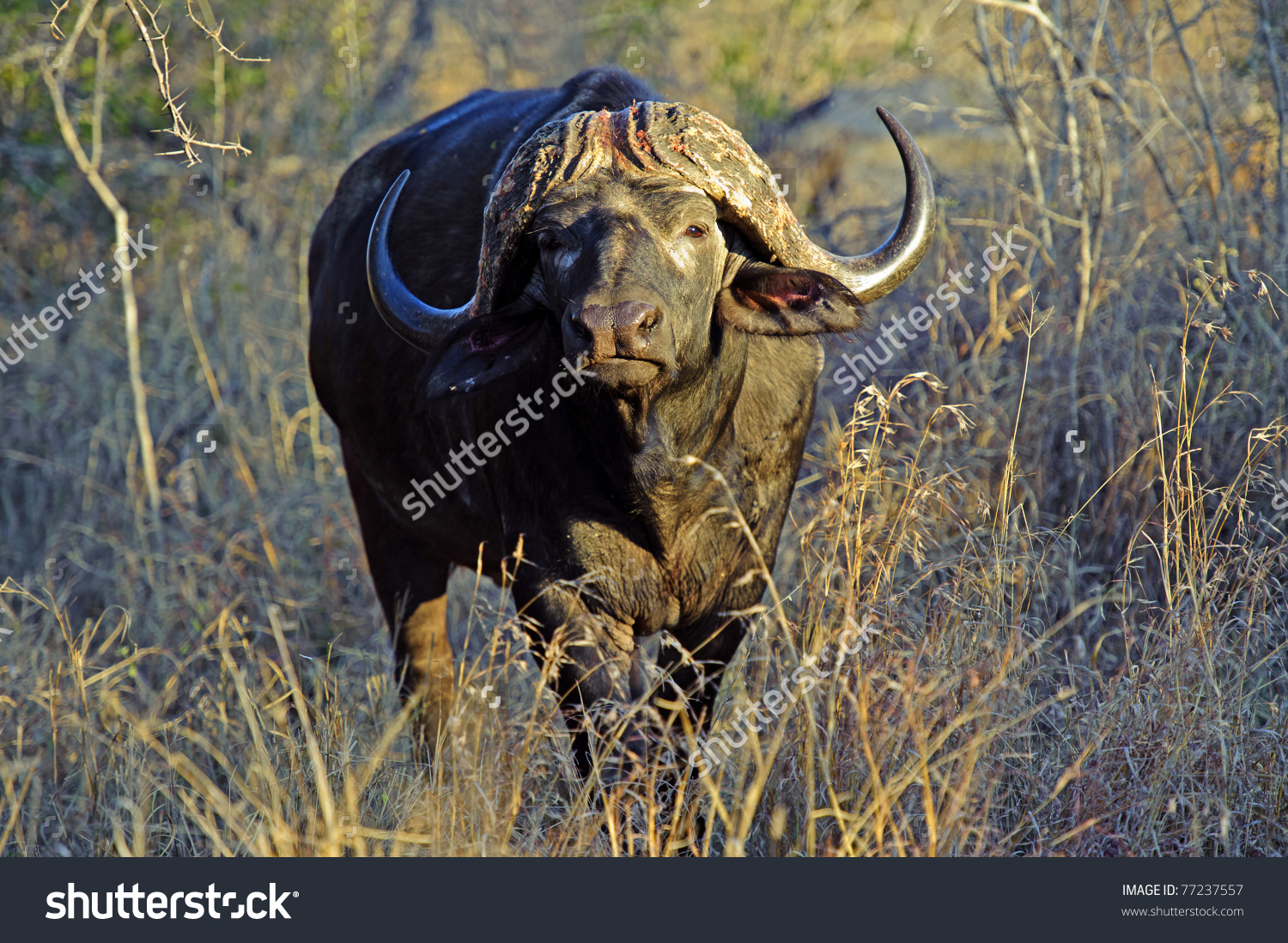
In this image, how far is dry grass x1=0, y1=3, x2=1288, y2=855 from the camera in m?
2.75

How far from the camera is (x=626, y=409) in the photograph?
2770 mm

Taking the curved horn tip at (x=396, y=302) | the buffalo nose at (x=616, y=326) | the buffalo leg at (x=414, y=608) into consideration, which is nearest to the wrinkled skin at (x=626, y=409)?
the buffalo nose at (x=616, y=326)

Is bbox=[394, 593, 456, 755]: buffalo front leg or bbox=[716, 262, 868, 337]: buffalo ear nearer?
bbox=[716, 262, 868, 337]: buffalo ear

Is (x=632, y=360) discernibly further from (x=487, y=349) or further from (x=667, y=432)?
(x=487, y=349)

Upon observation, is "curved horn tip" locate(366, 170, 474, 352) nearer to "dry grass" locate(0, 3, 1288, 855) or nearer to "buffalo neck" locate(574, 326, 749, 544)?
"buffalo neck" locate(574, 326, 749, 544)

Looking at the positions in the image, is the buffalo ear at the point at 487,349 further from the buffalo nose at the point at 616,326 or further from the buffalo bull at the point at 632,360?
the buffalo nose at the point at 616,326

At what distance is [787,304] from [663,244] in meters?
0.38

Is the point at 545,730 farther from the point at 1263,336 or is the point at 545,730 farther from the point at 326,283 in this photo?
the point at 1263,336

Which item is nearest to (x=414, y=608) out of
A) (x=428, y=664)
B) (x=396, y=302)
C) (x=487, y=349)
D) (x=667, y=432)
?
(x=428, y=664)

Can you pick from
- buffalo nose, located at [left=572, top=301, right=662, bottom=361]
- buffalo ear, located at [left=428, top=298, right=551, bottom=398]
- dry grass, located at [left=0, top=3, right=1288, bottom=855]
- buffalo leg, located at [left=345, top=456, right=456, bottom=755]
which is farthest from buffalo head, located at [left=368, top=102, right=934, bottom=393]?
buffalo leg, located at [left=345, top=456, right=456, bottom=755]

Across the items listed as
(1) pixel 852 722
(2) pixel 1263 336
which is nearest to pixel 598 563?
(1) pixel 852 722

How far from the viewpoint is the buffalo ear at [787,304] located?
2852 mm

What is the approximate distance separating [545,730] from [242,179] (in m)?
5.48

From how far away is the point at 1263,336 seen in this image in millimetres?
4156
